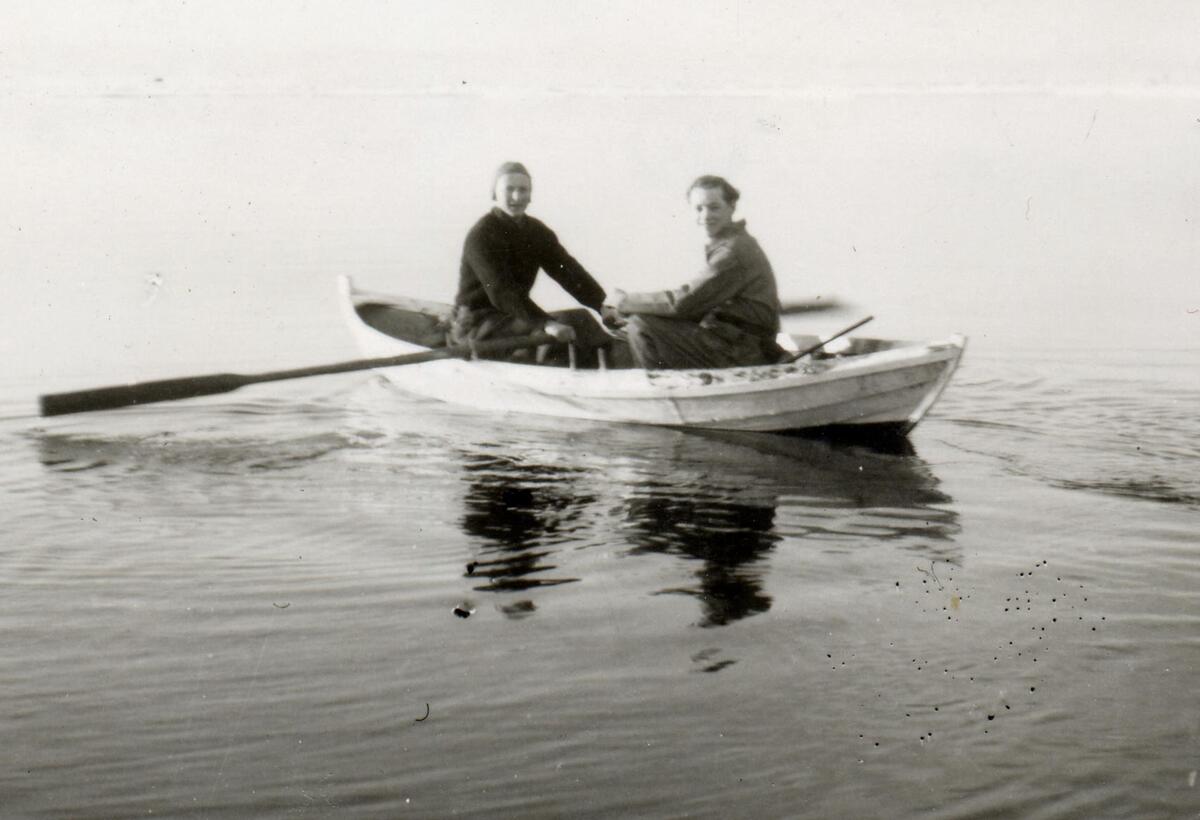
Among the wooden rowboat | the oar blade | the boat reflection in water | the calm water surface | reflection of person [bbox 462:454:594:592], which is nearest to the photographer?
the calm water surface

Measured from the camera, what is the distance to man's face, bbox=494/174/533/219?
28.3 ft

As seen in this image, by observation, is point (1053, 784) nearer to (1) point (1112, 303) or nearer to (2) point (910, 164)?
(1) point (1112, 303)

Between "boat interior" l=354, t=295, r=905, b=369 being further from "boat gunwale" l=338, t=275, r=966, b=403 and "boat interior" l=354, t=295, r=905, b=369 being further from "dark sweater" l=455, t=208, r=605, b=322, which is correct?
"dark sweater" l=455, t=208, r=605, b=322

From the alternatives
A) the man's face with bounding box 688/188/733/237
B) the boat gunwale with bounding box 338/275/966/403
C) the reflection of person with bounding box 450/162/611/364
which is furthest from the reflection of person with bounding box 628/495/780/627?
the reflection of person with bounding box 450/162/611/364

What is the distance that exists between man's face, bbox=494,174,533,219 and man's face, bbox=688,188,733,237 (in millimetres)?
1334

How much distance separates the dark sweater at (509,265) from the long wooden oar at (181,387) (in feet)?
→ 0.92

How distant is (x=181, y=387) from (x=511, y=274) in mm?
2261

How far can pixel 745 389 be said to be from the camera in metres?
7.93

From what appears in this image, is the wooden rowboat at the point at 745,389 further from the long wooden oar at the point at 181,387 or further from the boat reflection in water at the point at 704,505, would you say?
the long wooden oar at the point at 181,387

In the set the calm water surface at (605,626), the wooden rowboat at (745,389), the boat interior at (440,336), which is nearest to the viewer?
the calm water surface at (605,626)

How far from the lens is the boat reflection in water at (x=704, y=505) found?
548cm

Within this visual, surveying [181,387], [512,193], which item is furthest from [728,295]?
[181,387]

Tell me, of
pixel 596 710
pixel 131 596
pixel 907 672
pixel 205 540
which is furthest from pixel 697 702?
pixel 205 540

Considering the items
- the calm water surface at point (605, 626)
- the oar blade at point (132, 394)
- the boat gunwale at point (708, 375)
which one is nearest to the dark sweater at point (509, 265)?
the boat gunwale at point (708, 375)
